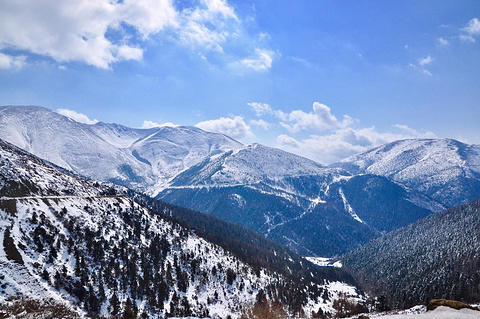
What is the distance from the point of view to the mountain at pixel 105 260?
96.9 meters

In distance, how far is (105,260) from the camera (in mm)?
125125

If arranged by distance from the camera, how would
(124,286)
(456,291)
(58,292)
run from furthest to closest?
(456,291)
(124,286)
(58,292)

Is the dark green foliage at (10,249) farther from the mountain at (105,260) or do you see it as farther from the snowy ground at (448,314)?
the snowy ground at (448,314)

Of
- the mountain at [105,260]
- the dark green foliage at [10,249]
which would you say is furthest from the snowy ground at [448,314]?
the dark green foliage at [10,249]

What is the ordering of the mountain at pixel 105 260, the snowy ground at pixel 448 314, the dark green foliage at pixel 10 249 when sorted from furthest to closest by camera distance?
the mountain at pixel 105 260 → the dark green foliage at pixel 10 249 → the snowy ground at pixel 448 314

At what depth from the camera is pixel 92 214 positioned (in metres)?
→ 151

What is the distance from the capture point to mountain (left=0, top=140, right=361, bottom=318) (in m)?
96.9

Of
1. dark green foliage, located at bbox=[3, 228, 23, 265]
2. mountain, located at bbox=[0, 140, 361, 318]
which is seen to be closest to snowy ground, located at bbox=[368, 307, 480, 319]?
mountain, located at bbox=[0, 140, 361, 318]

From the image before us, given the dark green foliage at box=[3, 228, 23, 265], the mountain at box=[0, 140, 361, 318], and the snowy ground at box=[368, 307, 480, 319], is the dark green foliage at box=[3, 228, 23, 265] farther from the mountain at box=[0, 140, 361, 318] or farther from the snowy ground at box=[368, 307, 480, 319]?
the snowy ground at box=[368, 307, 480, 319]

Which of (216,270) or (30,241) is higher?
(30,241)

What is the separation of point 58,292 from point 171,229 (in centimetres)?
9914

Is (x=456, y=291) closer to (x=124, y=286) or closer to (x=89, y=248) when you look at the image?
(x=124, y=286)

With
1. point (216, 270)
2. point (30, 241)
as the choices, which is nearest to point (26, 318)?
point (30, 241)

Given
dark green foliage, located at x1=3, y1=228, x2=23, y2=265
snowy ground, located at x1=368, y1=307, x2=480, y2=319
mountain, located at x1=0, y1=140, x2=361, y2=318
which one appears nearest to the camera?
snowy ground, located at x1=368, y1=307, x2=480, y2=319
